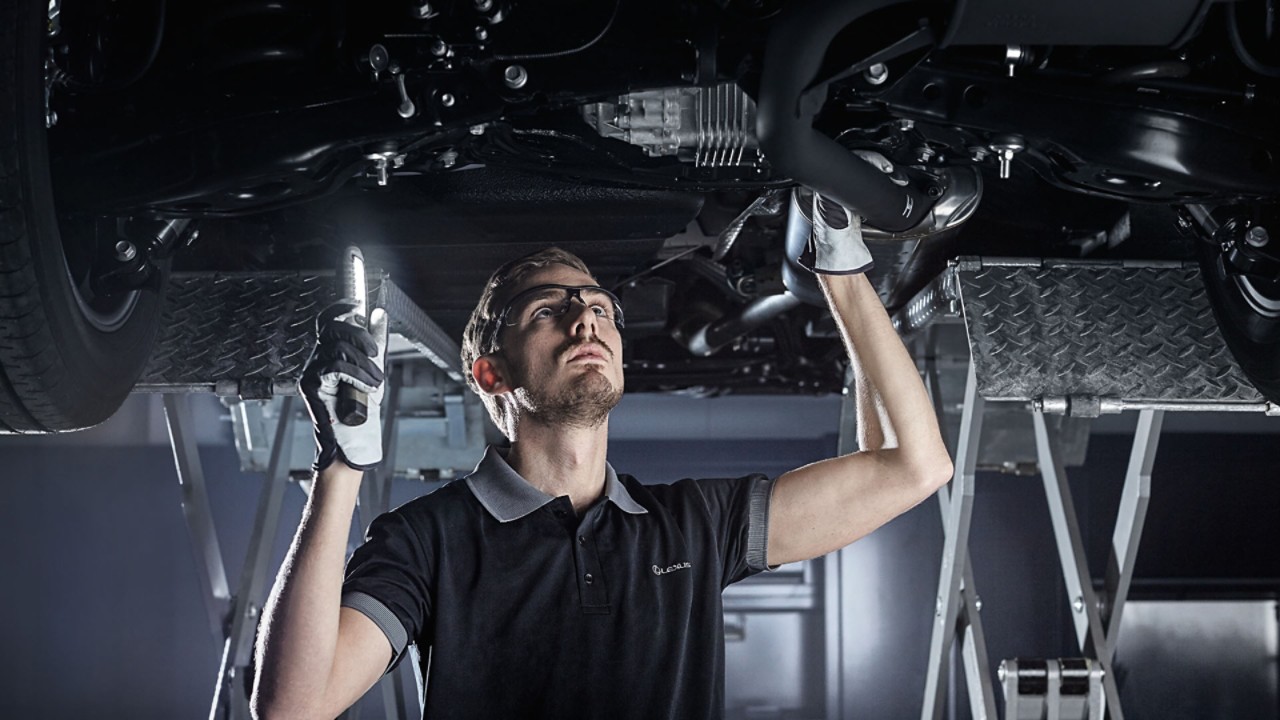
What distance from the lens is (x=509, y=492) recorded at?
197cm

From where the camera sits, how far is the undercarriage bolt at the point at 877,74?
64.6 inches

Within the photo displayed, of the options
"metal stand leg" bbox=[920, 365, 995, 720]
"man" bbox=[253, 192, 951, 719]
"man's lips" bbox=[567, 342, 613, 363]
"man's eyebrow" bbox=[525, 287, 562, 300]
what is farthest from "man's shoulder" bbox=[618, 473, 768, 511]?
"metal stand leg" bbox=[920, 365, 995, 720]

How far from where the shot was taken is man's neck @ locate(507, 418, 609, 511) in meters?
2.02

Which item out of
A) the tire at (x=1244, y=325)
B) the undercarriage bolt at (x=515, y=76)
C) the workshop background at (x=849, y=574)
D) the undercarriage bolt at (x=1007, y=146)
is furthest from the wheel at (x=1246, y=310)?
the workshop background at (x=849, y=574)

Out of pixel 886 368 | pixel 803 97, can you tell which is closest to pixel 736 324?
pixel 886 368

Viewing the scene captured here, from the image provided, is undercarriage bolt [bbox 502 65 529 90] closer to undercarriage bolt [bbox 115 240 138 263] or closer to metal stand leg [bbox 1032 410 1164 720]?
undercarriage bolt [bbox 115 240 138 263]

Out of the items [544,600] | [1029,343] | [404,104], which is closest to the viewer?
[404,104]

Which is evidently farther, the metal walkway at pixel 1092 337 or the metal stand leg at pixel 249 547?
the metal stand leg at pixel 249 547

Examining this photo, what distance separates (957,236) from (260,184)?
1.54 meters

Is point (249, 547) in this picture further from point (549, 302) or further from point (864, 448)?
point (864, 448)

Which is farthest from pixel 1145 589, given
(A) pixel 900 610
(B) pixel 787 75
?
(B) pixel 787 75

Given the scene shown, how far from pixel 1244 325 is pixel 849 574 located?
4.64m

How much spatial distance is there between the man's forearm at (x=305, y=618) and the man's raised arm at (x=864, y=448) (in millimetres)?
849

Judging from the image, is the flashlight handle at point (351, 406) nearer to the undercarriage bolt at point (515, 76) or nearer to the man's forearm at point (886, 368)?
the undercarriage bolt at point (515, 76)
